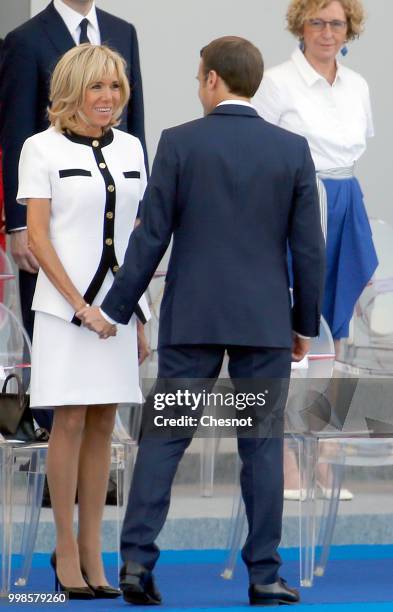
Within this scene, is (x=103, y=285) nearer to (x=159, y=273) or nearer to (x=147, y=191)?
(x=147, y=191)

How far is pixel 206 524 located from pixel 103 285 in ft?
4.07

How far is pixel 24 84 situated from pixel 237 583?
161 centimetres

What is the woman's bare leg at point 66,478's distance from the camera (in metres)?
4.57

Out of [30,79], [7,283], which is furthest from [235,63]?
[7,283]

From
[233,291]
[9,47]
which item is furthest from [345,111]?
[233,291]

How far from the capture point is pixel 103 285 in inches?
182

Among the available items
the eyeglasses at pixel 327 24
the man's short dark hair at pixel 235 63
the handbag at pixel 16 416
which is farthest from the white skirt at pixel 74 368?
the eyeglasses at pixel 327 24

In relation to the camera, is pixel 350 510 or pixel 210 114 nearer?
pixel 210 114

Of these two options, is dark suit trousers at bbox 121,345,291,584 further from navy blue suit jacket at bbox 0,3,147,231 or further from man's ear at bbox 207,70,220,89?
navy blue suit jacket at bbox 0,3,147,231

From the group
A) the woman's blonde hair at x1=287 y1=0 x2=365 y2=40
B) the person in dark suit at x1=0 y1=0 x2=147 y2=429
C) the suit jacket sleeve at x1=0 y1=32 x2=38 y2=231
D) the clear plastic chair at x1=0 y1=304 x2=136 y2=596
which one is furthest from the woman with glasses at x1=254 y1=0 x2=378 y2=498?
the clear plastic chair at x1=0 y1=304 x2=136 y2=596

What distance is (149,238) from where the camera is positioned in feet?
14.7

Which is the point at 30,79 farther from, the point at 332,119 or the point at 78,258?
the point at 332,119

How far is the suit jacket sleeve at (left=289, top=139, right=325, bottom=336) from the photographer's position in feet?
14.9

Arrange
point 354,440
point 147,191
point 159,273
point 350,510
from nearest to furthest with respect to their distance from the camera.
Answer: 1. point 147,191
2. point 354,440
3. point 350,510
4. point 159,273
